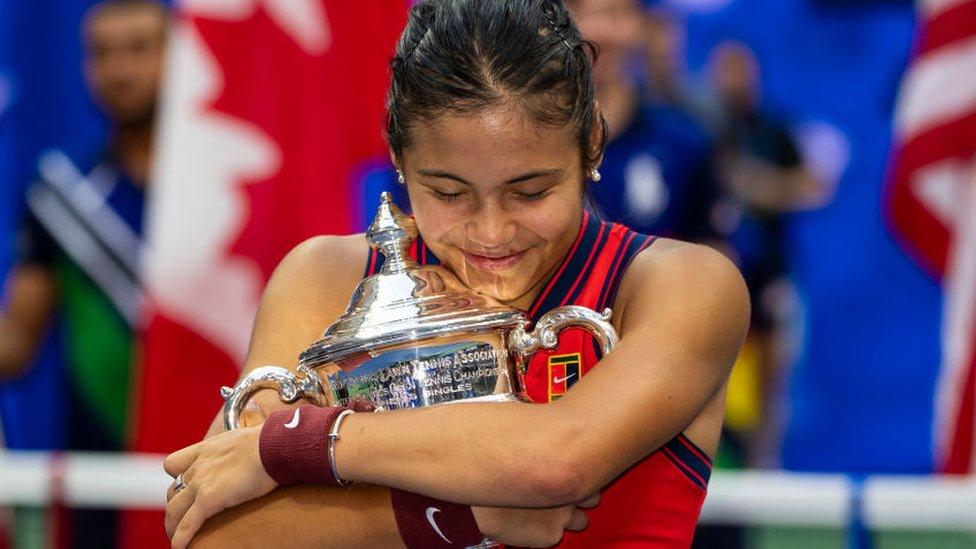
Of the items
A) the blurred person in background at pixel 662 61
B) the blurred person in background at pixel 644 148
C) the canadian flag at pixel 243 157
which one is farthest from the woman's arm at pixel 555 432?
the blurred person in background at pixel 662 61

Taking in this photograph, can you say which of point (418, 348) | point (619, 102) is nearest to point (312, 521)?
point (418, 348)

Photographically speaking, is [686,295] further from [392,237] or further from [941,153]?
[941,153]

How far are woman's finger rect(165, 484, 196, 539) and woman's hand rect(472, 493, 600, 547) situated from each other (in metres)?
0.38

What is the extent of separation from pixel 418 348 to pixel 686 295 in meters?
0.39

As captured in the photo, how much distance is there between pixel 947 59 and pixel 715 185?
825 millimetres

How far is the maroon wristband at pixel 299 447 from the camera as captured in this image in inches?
72.4

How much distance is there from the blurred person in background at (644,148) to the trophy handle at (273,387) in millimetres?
2577

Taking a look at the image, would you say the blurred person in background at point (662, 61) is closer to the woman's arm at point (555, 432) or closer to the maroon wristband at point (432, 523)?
the woman's arm at point (555, 432)

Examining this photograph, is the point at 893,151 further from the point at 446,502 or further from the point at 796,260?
the point at 446,502

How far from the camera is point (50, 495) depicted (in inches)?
142

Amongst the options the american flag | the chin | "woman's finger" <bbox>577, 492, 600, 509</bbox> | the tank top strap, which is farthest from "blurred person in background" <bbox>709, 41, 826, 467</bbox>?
"woman's finger" <bbox>577, 492, 600, 509</bbox>

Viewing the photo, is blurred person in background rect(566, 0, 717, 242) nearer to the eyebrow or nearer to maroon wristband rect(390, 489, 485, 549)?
the eyebrow

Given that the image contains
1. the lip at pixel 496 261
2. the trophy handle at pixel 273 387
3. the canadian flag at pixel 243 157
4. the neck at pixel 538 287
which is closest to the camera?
the trophy handle at pixel 273 387

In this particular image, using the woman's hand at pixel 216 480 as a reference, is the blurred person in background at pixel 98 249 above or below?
above
